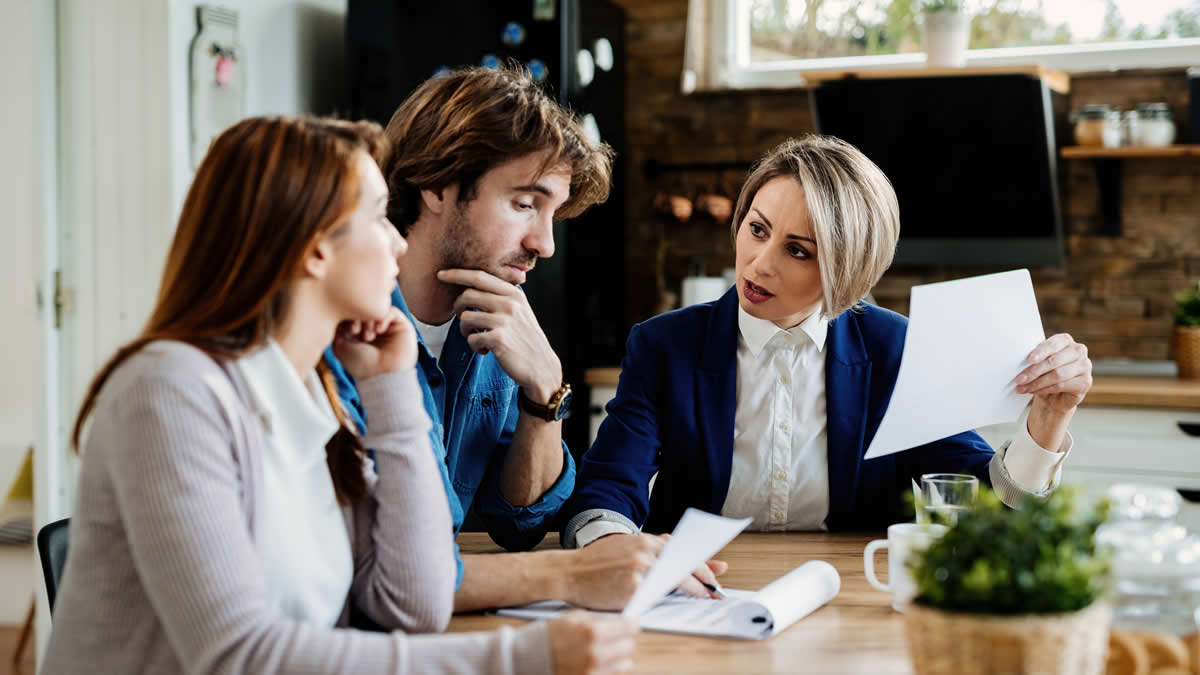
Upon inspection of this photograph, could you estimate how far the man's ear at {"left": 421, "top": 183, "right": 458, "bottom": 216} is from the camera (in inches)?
63.2

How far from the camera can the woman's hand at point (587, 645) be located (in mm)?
960

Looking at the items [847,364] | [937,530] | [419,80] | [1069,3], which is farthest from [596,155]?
[1069,3]

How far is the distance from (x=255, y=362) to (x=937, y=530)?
715 millimetres

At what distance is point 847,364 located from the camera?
69.3 inches

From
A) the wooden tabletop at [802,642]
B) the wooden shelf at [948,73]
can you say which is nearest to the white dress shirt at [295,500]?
the wooden tabletop at [802,642]

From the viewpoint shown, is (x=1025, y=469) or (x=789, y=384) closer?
(x=1025, y=469)

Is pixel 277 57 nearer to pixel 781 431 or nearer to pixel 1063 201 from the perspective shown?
pixel 781 431

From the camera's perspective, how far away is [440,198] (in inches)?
63.5

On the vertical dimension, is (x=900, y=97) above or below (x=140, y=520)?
above

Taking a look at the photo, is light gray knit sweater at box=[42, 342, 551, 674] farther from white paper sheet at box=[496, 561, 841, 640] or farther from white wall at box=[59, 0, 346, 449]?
white wall at box=[59, 0, 346, 449]

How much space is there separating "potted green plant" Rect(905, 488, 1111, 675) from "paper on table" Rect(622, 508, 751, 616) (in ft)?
0.72

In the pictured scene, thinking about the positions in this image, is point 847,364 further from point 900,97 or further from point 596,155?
point 900,97

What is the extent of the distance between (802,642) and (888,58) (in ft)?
9.65

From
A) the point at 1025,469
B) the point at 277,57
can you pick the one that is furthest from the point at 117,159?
the point at 1025,469
